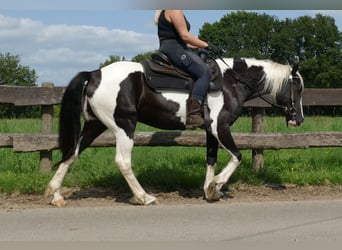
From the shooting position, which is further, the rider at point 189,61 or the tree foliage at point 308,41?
the tree foliage at point 308,41

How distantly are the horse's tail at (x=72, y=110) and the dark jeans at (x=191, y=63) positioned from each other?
3.46 feet

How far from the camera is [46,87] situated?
286 inches

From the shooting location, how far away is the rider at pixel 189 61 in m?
5.81

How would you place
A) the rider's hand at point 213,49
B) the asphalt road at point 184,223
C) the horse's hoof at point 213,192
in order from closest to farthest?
the asphalt road at point 184,223 < the horse's hoof at point 213,192 < the rider's hand at point 213,49

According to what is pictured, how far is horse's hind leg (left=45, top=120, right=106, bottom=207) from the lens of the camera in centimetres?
583

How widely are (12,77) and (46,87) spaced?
71397 mm

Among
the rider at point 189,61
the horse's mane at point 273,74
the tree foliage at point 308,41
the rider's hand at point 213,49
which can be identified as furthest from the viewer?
the tree foliage at point 308,41

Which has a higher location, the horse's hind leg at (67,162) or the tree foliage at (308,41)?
the tree foliage at (308,41)

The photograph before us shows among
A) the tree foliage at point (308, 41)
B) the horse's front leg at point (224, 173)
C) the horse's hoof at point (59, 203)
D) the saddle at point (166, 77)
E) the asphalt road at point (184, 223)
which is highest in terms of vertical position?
the tree foliage at point (308, 41)

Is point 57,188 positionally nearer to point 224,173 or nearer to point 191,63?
point 224,173

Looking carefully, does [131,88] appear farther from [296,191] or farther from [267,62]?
[296,191]

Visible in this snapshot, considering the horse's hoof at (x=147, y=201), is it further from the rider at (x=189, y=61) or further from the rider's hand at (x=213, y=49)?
the rider's hand at (x=213, y=49)

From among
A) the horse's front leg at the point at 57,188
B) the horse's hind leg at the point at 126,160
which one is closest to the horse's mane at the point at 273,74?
the horse's hind leg at the point at 126,160

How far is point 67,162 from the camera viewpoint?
602cm
